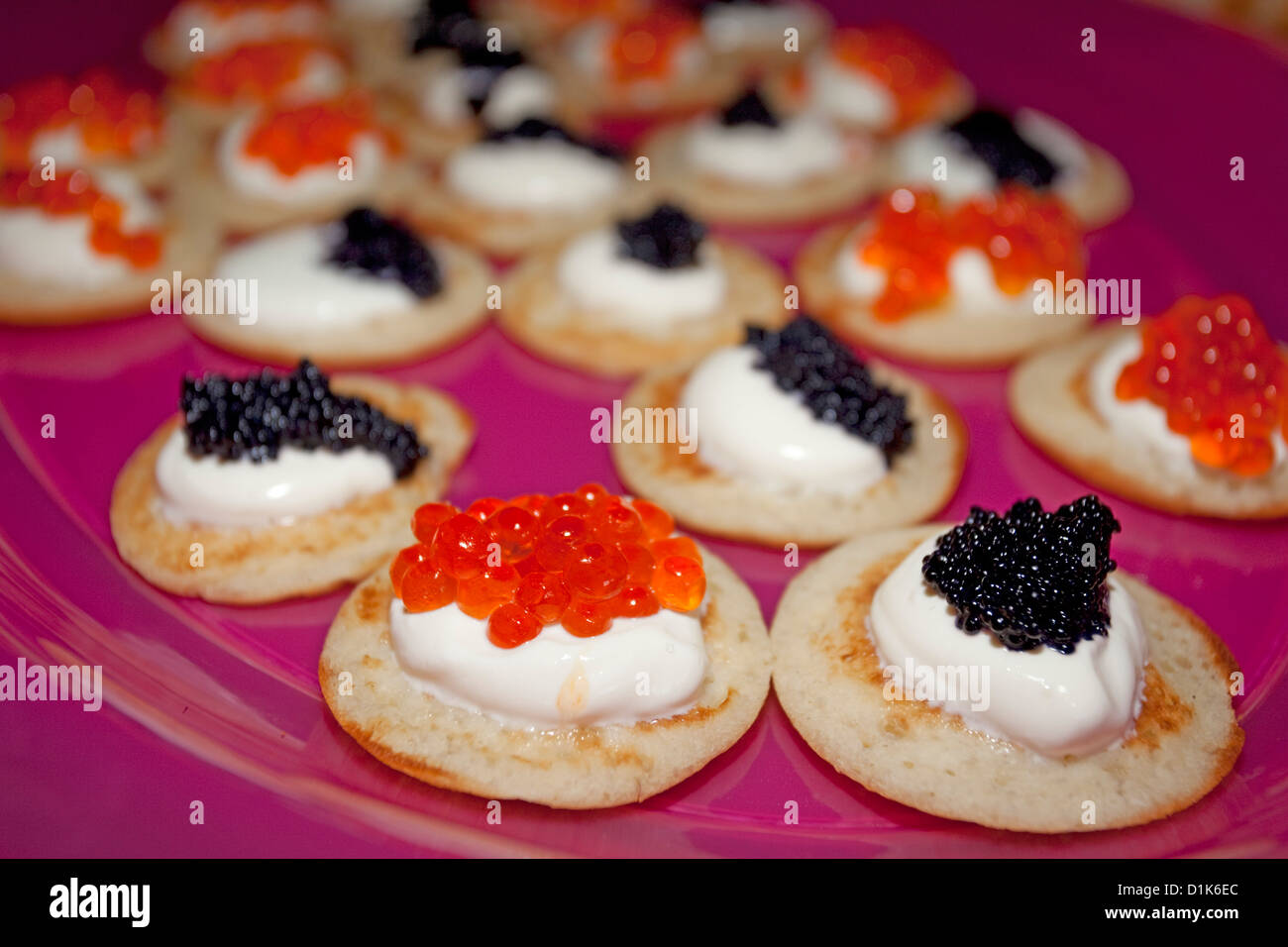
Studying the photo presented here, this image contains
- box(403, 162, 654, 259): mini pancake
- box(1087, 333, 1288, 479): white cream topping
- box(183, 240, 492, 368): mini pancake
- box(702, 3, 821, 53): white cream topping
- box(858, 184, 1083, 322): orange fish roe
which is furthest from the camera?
box(702, 3, 821, 53): white cream topping

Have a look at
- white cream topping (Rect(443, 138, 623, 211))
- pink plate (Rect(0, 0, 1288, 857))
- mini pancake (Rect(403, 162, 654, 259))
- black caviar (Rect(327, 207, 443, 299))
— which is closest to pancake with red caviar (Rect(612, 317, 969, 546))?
pink plate (Rect(0, 0, 1288, 857))

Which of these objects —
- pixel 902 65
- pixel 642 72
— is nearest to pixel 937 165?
pixel 902 65

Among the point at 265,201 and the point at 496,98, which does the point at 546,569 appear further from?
the point at 496,98

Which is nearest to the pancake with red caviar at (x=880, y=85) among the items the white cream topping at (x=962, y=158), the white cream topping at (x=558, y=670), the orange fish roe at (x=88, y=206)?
the white cream topping at (x=962, y=158)

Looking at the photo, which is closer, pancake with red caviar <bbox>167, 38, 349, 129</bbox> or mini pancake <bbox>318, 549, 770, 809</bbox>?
mini pancake <bbox>318, 549, 770, 809</bbox>

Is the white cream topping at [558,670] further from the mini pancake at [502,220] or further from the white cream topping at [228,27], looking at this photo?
the white cream topping at [228,27]

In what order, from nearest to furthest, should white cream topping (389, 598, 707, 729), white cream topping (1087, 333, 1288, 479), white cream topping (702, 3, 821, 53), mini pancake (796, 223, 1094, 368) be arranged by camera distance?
white cream topping (389, 598, 707, 729)
white cream topping (1087, 333, 1288, 479)
mini pancake (796, 223, 1094, 368)
white cream topping (702, 3, 821, 53)

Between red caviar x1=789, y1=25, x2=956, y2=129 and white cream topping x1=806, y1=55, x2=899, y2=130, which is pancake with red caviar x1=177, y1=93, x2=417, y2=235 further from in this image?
red caviar x1=789, y1=25, x2=956, y2=129
